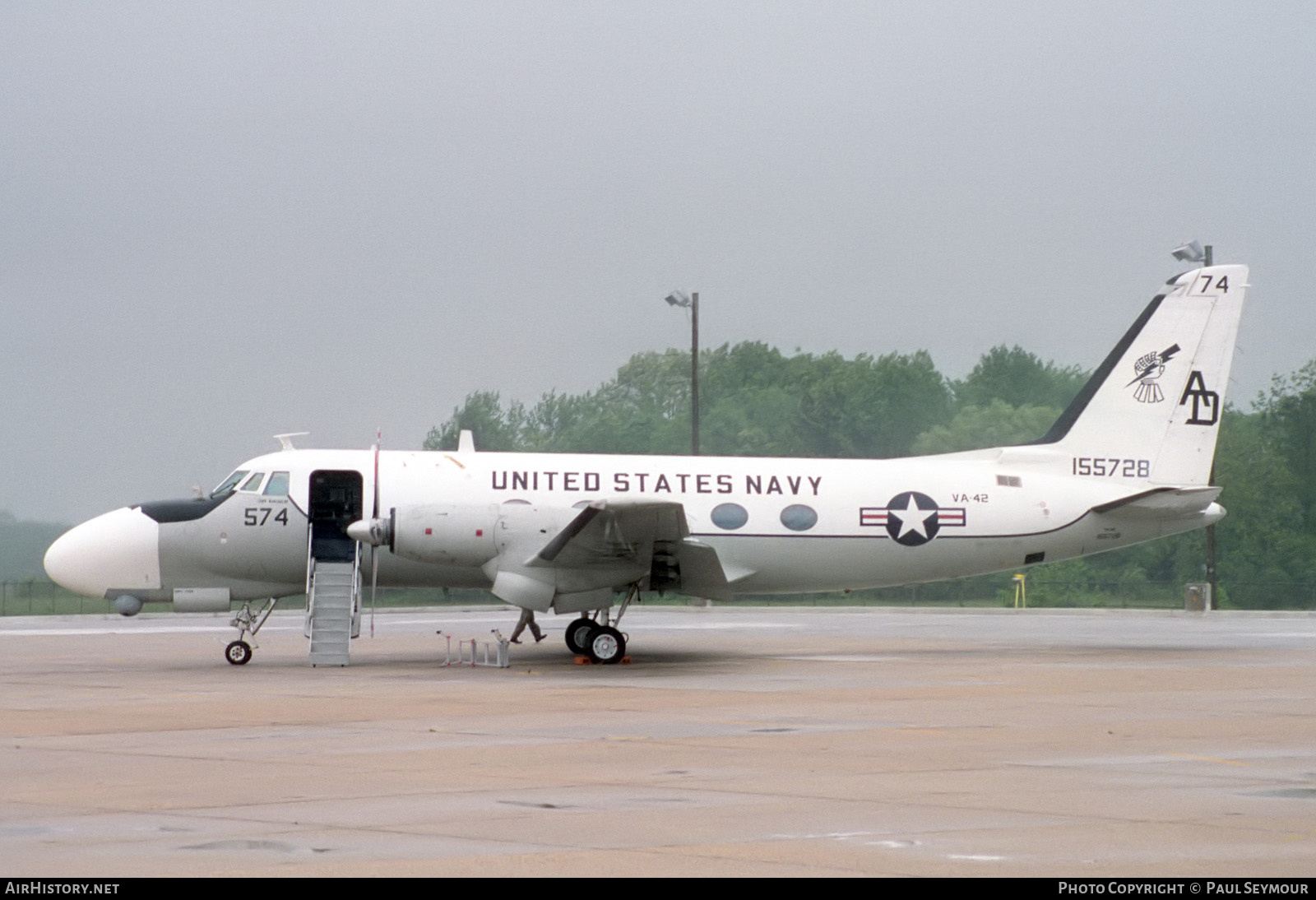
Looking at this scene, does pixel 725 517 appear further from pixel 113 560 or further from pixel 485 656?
pixel 113 560

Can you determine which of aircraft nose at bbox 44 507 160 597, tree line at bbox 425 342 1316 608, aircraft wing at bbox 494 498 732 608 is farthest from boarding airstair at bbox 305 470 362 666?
tree line at bbox 425 342 1316 608

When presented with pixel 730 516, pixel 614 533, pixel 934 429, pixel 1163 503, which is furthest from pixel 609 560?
pixel 934 429

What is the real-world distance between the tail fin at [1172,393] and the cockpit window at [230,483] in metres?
13.9

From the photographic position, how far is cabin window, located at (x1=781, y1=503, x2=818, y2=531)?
2414 centimetres

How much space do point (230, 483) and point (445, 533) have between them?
12.7 ft

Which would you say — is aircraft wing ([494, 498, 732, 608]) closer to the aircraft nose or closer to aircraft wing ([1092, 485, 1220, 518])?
the aircraft nose

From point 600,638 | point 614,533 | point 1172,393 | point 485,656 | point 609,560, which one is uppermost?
point 1172,393

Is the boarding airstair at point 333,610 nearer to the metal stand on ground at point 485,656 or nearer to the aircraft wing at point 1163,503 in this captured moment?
the metal stand on ground at point 485,656

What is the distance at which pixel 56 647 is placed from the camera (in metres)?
27.5

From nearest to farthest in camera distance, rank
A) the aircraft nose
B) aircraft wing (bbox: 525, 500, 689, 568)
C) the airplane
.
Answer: aircraft wing (bbox: 525, 500, 689, 568), the airplane, the aircraft nose

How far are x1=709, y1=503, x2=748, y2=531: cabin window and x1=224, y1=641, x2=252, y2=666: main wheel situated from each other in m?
7.62

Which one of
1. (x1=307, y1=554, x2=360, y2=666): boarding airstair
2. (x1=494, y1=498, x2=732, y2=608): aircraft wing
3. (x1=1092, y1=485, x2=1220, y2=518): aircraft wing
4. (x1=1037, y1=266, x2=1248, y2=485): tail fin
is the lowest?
(x1=307, y1=554, x2=360, y2=666): boarding airstair

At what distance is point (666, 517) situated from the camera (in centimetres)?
2127
